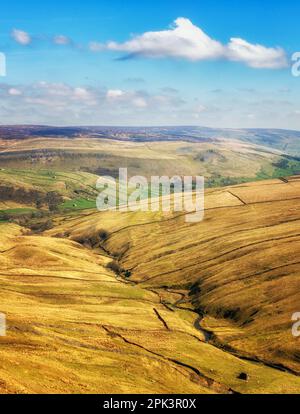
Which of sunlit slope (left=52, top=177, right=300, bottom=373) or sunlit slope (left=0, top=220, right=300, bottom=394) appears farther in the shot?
sunlit slope (left=52, top=177, right=300, bottom=373)

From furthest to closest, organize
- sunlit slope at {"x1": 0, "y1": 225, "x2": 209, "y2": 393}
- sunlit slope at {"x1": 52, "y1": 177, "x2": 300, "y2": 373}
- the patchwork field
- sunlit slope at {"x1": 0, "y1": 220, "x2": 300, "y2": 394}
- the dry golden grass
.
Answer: sunlit slope at {"x1": 52, "y1": 177, "x2": 300, "y2": 373}, the patchwork field, the dry golden grass, sunlit slope at {"x1": 0, "y1": 220, "x2": 300, "y2": 394}, sunlit slope at {"x1": 0, "y1": 225, "x2": 209, "y2": 393}

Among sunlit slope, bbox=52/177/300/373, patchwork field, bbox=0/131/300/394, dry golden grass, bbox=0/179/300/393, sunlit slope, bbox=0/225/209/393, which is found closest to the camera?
sunlit slope, bbox=0/225/209/393

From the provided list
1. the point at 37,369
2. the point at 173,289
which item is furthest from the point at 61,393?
the point at 173,289

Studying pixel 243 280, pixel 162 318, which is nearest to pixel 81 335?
pixel 162 318

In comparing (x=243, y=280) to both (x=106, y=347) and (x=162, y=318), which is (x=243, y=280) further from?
(x=106, y=347)

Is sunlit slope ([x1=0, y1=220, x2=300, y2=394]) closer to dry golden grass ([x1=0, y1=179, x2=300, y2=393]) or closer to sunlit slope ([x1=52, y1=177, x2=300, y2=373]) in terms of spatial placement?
dry golden grass ([x1=0, y1=179, x2=300, y2=393])

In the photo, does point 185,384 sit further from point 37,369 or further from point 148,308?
point 148,308

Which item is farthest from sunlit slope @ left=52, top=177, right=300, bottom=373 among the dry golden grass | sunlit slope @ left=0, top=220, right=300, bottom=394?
sunlit slope @ left=0, top=220, right=300, bottom=394

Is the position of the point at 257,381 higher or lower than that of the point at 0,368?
lower
